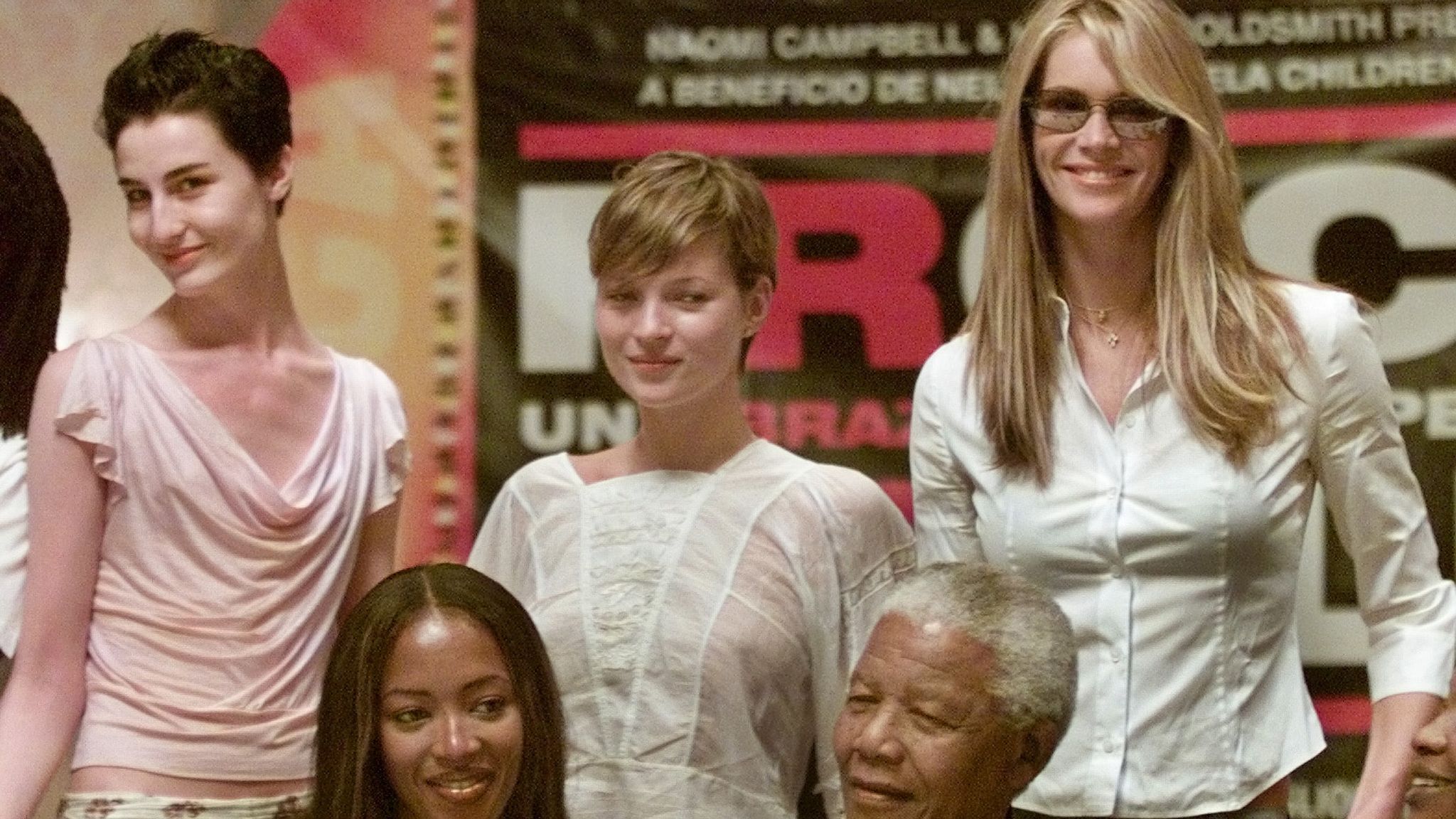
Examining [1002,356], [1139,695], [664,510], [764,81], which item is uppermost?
[764,81]

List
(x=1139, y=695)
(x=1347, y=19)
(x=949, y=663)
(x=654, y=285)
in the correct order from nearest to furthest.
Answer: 1. (x=949, y=663)
2. (x=1139, y=695)
3. (x=654, y=285)
4. (x=1347, y=19)

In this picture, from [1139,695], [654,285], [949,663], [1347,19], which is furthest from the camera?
A: [1347,19]

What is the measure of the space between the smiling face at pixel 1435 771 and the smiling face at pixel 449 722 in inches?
47.4

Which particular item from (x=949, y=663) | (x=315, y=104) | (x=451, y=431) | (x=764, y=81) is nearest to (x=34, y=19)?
(x=315, y=104)

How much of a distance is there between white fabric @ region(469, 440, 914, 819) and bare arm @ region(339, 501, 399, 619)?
21 cm

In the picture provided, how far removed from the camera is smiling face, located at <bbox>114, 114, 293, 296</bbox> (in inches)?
115

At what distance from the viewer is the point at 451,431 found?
394 cm

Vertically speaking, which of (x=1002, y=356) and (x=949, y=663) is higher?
(x=1002, y=356)

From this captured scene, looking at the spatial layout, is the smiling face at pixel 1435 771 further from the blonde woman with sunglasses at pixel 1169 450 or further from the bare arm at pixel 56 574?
the bare arm at pixel 56 574

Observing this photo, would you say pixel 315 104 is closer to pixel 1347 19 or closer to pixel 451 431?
pixel 451 431

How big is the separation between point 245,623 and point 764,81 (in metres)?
1.57

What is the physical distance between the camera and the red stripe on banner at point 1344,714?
384 centimetres

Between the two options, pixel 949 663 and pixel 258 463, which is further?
pixel 258 463

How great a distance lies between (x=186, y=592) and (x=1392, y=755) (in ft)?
5.69
